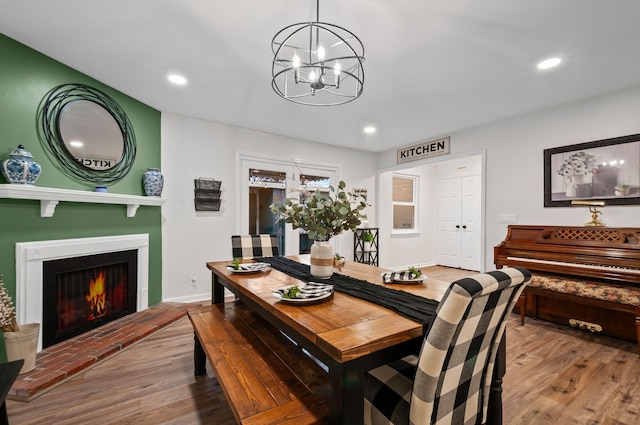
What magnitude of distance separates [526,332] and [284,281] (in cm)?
269

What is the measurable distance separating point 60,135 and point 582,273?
499 centimetres

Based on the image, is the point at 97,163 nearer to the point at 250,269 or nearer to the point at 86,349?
the point at 86,349

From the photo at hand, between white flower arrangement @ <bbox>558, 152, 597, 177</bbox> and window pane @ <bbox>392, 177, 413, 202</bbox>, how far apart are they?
316cm

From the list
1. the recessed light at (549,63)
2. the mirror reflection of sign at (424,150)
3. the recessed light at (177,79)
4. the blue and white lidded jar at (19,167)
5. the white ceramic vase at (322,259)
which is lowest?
the white ceramic vase at (322,259)

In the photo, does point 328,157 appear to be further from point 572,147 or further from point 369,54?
point 572,147

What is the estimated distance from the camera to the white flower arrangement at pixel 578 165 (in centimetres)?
307

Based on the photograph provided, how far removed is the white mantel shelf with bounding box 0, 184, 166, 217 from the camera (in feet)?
6.72

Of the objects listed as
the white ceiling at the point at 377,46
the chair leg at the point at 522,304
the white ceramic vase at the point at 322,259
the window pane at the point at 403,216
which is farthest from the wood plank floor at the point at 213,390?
the window pane at the point at 403,216

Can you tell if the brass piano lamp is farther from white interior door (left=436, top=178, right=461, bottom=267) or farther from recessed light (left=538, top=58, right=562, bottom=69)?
white interior door (left=436, top=178, right=461, bottom=267)

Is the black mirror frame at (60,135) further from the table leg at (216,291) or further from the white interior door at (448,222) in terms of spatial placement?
the white interior door at (448,222)

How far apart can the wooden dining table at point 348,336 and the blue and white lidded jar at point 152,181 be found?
2.43 m

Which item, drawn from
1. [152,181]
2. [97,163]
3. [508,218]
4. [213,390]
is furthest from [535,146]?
[97,163]

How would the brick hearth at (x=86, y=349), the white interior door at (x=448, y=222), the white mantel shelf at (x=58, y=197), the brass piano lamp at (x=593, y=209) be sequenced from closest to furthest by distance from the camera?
the brick hearth at (x=86, y=349) < the white mantel shelf at (x=58, y=197) < the brass piano lamp at (x=593, y=209) < the white interior door at (x=448, y=222)

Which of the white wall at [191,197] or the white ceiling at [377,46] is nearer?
the white ceiling at [377,46]
